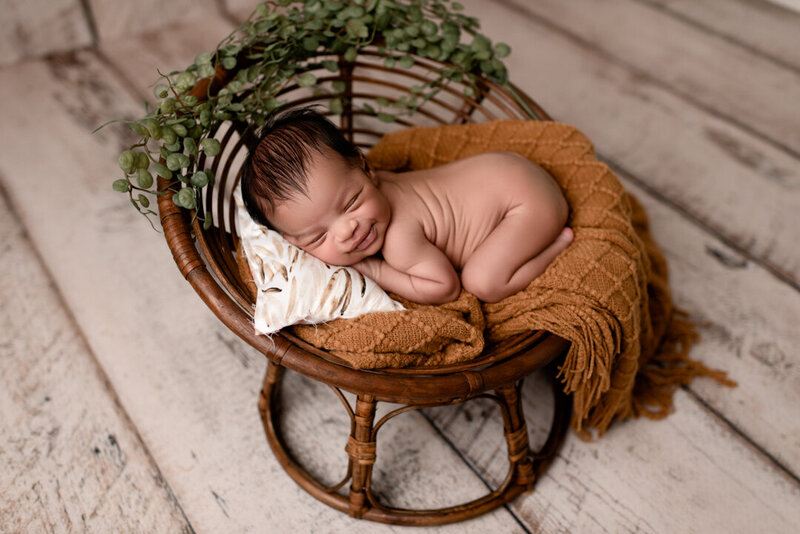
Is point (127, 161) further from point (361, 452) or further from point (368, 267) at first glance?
point (361, 452)

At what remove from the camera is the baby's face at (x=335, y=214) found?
1083mm

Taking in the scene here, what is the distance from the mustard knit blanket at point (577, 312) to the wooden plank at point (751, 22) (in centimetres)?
112

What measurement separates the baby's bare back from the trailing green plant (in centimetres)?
22

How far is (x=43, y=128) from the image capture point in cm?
189

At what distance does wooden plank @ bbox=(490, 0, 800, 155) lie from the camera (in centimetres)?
196

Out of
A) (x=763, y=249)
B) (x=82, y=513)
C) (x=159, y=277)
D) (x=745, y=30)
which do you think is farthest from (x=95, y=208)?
(x=745, y=30)

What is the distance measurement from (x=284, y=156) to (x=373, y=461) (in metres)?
0.53

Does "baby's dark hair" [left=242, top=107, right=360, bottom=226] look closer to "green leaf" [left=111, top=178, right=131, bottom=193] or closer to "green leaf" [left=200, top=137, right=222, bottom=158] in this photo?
"green leaf" [left=200, top=137, right=222, bottom=158]

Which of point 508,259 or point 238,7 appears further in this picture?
point 238,7

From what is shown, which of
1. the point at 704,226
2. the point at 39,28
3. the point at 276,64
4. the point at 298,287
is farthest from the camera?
the point at 39,28

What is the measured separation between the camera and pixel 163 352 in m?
1.44

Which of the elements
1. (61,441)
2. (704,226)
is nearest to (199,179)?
(61,441)

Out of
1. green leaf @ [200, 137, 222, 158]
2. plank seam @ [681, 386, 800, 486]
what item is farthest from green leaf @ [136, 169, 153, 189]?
plank seam @ [681, 386, 800, 486]

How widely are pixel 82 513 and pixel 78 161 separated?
100 centimetres
